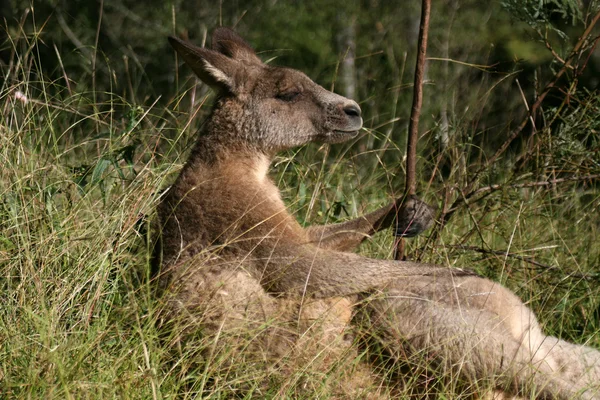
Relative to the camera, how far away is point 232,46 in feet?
19.8

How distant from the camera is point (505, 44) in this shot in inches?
641

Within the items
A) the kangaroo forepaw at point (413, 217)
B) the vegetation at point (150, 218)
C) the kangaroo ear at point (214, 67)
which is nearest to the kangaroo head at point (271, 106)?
the kangaroo ear at point (214, 67)

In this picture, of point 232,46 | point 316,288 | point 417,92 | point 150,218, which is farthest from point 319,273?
point 232,46

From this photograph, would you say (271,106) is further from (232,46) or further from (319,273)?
(319,273)

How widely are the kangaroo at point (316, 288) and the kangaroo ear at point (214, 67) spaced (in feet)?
0.05

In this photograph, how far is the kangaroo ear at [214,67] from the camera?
5312 millimetres

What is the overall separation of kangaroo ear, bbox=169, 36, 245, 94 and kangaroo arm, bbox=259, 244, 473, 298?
1323 millimetres

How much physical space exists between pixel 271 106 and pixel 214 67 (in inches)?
17.7

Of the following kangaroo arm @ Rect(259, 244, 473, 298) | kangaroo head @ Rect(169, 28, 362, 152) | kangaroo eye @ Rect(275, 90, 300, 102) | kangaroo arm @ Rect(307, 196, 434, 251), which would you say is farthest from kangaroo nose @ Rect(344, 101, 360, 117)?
kangaroo arm @ Rect(259, 244, 473, 298)

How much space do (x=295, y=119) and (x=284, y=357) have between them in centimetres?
182

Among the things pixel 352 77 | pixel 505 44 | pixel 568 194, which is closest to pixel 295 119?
pixel 568 194

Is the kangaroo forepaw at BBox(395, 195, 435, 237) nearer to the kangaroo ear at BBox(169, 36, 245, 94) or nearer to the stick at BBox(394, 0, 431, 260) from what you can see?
the stick at BBox(394, 0, 431, 260)

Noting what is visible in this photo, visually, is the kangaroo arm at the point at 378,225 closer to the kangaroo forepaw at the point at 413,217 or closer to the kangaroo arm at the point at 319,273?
the kangaroo forepaw at the point at 413,217

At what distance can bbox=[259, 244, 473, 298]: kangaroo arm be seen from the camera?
186 inches
